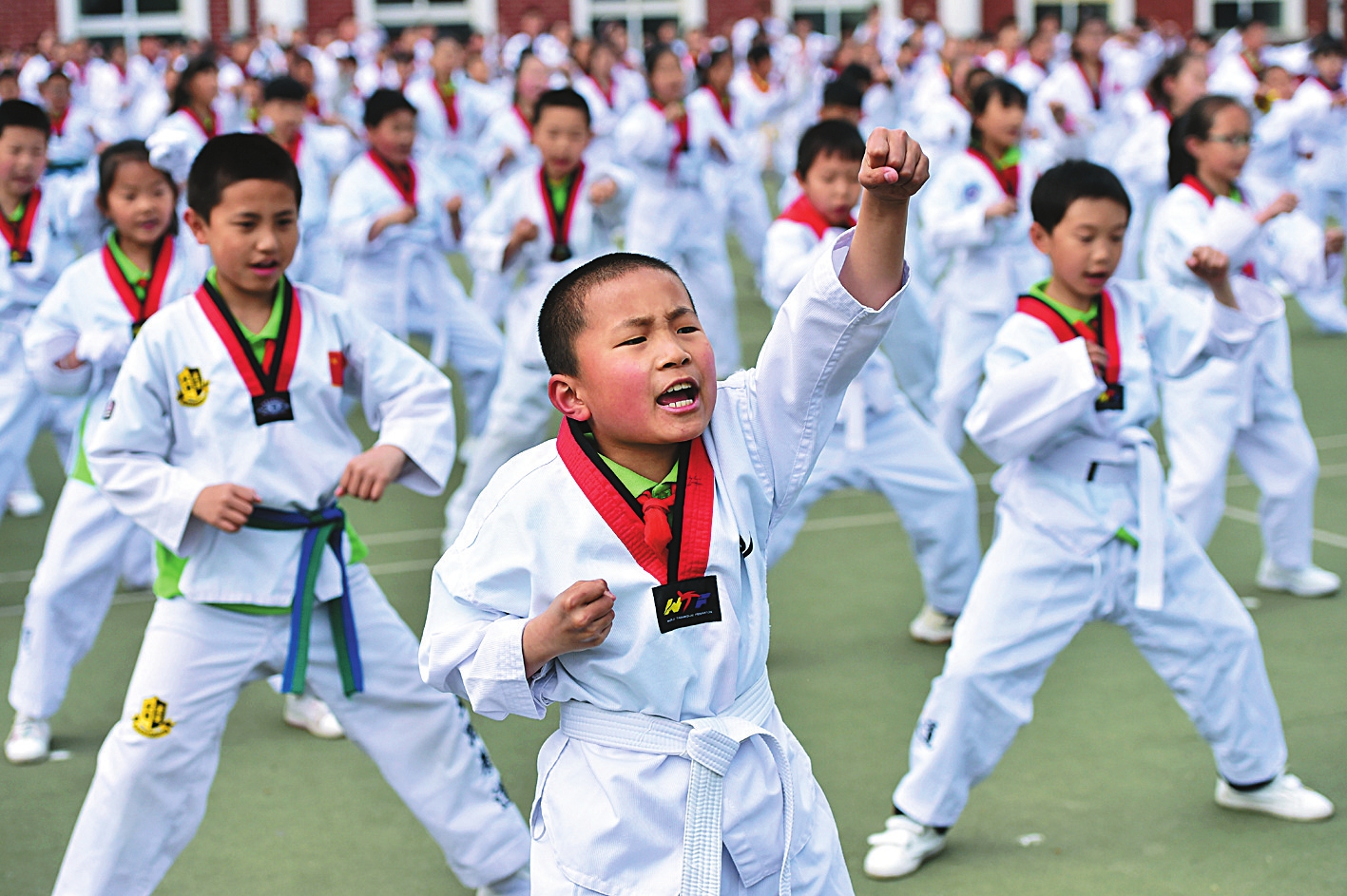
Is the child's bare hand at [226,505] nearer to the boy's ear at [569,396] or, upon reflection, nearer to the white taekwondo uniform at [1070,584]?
the boy's ear at [569,396]

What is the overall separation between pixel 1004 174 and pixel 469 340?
7.43 ft

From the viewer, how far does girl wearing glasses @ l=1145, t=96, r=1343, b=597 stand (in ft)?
15.4

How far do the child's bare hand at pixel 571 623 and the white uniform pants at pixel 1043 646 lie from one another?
1.40m

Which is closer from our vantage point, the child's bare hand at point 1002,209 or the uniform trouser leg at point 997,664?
the uniform trouser leg at point 997,664

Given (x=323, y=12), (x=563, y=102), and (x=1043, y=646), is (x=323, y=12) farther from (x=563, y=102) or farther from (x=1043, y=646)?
(x=1043, y=646)

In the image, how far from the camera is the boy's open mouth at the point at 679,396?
6.64ft

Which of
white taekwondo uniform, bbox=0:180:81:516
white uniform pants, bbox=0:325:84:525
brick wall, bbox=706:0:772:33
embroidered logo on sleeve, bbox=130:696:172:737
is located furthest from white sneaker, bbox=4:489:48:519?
brick wall, bbox=706:0:772:33

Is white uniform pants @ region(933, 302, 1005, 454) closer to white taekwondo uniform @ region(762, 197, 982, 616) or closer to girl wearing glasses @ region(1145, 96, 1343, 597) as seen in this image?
girl wearing glasses @ region(1145, 96, 1343, 597)

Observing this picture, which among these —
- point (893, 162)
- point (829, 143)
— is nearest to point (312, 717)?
point (829, 143)

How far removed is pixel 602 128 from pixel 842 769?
8.85 m

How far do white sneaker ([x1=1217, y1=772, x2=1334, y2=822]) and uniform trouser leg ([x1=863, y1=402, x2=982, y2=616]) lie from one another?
1267 millimetres

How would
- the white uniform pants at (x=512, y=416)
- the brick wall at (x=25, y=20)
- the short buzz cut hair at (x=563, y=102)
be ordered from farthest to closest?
the brick wall at (x=25, y=20) < the short buzz cut hair at (x=563, y=102) < the white uniform pants at (x=512, y=416)

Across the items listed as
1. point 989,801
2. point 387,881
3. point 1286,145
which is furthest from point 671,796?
point 1286,145

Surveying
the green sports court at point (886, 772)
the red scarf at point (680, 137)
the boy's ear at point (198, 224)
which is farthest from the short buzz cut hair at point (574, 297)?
the red scarf at point (680, 137)
